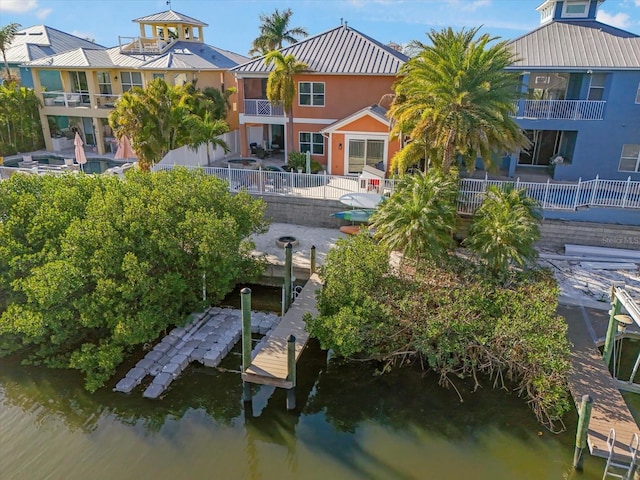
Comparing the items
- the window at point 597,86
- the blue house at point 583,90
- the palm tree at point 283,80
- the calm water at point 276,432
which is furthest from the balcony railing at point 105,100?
the window at point 597,86

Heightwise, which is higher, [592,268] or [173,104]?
[173,104]

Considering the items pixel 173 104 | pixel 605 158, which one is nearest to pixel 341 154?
pixel 173 104

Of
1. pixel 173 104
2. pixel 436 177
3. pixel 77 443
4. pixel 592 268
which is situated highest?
pixel 173 104

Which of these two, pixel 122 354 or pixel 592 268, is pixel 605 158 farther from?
pixel 122 354

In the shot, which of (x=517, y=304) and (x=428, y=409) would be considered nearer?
(x=428, y=409)

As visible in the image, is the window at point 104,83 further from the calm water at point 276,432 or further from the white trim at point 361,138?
the calm water at point 276,432

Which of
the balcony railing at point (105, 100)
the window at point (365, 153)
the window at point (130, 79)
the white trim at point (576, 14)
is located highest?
the white trim at point (576, 14)

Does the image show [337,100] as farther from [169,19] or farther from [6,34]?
[6,34]

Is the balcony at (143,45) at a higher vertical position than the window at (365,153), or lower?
higher
